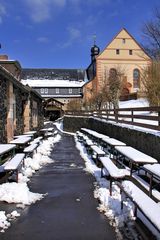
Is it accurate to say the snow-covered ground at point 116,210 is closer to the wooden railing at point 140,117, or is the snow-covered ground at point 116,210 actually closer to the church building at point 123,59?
the wooden railing at point 140,117

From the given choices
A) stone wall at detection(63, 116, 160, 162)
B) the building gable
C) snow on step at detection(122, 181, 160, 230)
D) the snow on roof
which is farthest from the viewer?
the snow on roof

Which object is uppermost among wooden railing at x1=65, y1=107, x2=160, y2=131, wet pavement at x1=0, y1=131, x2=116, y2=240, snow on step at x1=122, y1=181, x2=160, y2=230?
wooden railing at x1=65, y1=107, x2=160, y2=131

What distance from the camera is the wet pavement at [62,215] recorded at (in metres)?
5.01

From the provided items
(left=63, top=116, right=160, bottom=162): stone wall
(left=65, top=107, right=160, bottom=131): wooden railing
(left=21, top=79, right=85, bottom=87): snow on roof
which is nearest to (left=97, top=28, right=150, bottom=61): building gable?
(left=21, top=79, right=85, bottom=87): snow on roof

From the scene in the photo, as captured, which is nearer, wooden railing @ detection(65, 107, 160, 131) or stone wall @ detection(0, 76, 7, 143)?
wooden railing @ detection(65, 107, 160, 131)

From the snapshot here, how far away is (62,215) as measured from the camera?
233 inches

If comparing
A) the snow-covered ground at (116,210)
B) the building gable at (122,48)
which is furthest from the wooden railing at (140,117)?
the building gable at (122,48)

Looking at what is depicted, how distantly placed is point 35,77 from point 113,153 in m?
68.8

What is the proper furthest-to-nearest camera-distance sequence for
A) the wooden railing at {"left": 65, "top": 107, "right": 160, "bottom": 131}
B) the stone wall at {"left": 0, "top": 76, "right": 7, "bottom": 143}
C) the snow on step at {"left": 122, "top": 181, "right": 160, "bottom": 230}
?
the stone wall at {"left": 0, "top": 76, "right": 7, "bottom": 143}, the wooden railing at {"left": 65, "top": 107, "right": 160, "bottom": 131}, the snow on step at {"left": 122, "top": 181, "right": 160, "bottom": 230}

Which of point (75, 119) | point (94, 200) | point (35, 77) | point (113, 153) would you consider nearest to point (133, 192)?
point (94, 200)

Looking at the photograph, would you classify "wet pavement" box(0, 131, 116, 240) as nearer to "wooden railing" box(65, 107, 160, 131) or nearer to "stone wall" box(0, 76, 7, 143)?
"wooden railing" box(65, 107, 160, 131)

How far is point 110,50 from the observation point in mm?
54250

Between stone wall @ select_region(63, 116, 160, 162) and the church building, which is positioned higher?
the church building

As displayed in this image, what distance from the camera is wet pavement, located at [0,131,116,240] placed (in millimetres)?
5008
